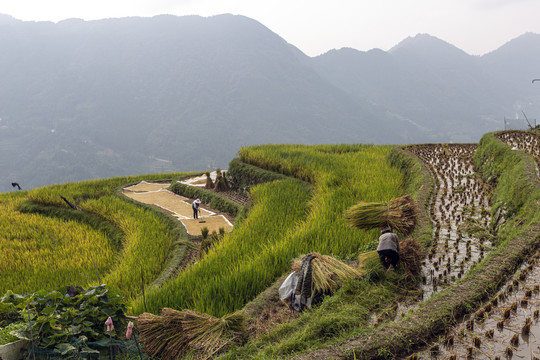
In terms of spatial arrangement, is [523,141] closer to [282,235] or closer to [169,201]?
[282,235]

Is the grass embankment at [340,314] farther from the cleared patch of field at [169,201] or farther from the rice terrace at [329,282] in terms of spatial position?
the cleared patch of field at [169,201]

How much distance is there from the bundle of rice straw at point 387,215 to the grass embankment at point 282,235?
58 centimetres

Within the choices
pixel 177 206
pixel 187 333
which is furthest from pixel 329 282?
pixel 177 206

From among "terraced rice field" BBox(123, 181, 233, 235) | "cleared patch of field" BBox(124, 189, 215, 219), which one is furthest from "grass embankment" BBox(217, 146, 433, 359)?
"cleared patch of field" BBox(124, 189, 215, 219)

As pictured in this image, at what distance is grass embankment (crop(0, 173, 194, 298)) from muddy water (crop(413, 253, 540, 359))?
4.24 meters

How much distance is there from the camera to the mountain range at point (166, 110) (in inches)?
4496

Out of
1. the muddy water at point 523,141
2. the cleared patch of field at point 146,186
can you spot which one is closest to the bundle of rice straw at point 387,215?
the muddy water at point 523,141

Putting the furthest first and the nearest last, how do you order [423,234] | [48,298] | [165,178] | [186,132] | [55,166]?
[186,132] → [55,166] → [165,178] → [423,234] → [48,298]

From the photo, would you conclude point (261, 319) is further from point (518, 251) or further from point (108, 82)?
point (108, 82)

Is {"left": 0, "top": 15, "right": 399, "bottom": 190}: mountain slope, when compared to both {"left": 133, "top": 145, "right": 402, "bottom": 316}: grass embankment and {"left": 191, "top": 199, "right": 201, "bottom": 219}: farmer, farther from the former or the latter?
{"left": 133, "top": 145, "right": 402, "bottom": 316}: grass embankment

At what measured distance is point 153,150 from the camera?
12350 cm

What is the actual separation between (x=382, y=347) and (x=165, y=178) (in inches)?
718

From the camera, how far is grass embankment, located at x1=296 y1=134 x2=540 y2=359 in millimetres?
2668

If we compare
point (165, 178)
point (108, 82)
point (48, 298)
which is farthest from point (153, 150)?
point (48, 298)
